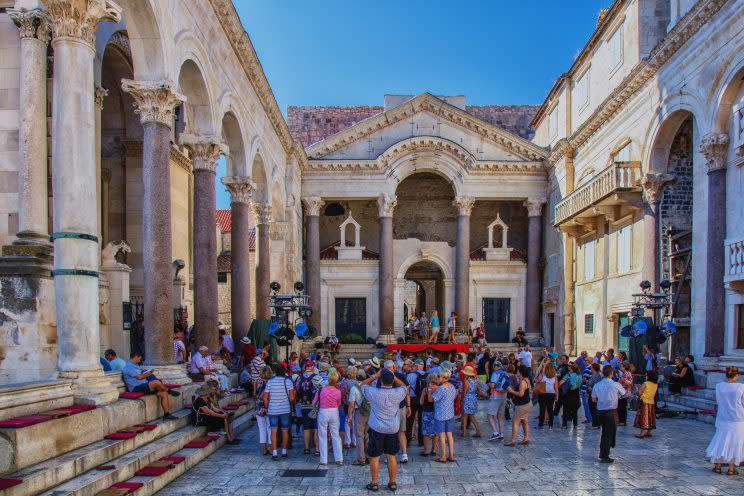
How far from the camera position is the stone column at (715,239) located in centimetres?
1535

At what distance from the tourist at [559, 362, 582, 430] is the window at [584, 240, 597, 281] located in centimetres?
1203

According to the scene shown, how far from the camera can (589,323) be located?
25109 mm

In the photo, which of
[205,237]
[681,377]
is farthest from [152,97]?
[681,377]

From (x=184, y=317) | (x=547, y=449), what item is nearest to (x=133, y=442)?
(x=547, y=449)

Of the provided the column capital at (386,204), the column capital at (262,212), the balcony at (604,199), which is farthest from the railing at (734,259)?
the column capital at (386,204)

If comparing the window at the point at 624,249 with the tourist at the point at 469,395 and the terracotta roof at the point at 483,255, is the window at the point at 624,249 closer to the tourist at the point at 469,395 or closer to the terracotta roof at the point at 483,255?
the terracotta roof at the point at 483,255

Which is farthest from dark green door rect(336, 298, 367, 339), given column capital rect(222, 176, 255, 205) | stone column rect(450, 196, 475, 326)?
column capital rect(222, 176, 255, 205)

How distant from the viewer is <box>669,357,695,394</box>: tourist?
15.5 m

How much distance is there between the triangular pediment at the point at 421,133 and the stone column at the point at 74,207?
21.8 metres

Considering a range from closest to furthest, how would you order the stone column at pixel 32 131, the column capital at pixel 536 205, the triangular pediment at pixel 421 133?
the stone column at pixel 32 131 < the triangular pediment at pixel 421 133 < the column capital at pixel 536 205

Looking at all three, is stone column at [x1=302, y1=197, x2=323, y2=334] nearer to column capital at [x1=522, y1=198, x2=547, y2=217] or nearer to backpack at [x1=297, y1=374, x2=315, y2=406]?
column capital at [x1=522, y1=198, x2=547, y2=217]

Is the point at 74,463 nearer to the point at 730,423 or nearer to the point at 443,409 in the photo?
the point at 443,409

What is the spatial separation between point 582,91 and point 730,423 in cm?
2010

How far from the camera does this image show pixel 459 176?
30391 millimetres
